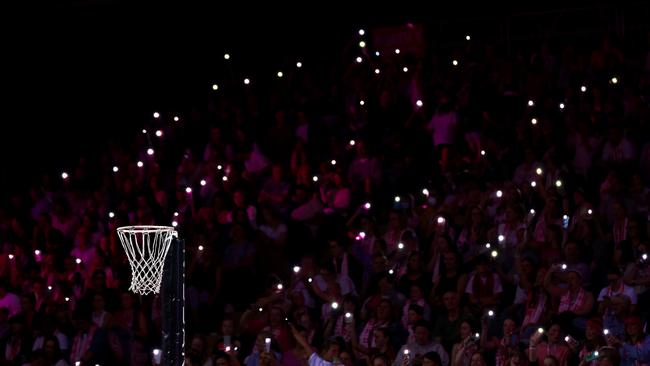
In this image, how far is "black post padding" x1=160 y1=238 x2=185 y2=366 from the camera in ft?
33.1

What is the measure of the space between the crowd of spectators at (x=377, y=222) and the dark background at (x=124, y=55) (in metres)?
1.36

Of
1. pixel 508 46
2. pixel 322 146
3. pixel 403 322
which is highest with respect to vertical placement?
pixel 508 46

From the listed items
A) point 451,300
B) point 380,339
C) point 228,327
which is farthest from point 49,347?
point 451,300

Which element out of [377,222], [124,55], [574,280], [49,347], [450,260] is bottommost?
[49,347]

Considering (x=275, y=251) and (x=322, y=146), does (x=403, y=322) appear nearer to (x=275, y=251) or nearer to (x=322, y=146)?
(x=275, y=251)

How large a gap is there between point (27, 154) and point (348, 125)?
608cm

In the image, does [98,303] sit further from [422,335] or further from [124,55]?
[124,55]

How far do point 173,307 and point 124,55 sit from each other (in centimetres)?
1111

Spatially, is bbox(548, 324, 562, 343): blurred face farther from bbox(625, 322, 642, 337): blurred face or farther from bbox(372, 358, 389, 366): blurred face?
bbox(372, 358, 389, 366): blurred face

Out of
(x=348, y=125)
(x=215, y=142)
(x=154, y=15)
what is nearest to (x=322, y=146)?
(x=348, y=125)

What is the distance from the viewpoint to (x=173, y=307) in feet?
33.2

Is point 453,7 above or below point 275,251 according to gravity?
above

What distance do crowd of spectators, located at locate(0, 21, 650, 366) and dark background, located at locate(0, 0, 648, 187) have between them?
1357 mm

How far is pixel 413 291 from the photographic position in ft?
40.4
